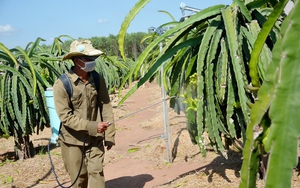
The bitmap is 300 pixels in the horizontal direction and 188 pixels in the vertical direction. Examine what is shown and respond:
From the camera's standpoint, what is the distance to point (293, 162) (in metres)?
1.02

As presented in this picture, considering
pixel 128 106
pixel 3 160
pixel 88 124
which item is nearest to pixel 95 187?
pixel 88 124

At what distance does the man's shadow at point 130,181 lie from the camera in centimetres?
516

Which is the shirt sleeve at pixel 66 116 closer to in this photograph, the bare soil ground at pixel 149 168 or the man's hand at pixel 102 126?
the man's hand at pixel 102 126

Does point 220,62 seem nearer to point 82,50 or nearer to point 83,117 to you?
point 82,50

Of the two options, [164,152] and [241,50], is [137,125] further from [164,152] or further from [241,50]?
[241,50]

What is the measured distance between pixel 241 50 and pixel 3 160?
5.42 m

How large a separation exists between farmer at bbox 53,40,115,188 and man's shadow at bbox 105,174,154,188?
116 centimetres

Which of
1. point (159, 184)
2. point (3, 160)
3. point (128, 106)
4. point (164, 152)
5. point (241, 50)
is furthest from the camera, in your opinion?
point (128, 106)

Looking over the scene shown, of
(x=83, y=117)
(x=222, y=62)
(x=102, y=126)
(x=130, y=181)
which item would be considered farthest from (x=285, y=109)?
(x=130, y=181)

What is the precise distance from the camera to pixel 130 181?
17.5 ft

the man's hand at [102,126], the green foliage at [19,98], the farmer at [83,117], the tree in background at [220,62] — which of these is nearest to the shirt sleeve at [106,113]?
the farmer at [83,117]

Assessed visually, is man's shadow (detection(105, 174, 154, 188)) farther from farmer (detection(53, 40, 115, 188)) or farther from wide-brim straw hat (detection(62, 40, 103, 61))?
wide-brim straw hat (detection(62, 40, 103, 61))

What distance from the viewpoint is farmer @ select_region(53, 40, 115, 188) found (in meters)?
3.76

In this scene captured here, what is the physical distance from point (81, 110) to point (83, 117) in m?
0.07
